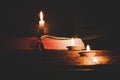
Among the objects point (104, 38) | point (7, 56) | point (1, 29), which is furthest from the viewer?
point (104, 38)

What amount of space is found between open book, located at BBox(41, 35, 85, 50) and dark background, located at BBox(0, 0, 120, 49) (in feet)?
0.34

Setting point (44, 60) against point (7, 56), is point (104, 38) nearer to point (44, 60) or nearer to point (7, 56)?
point (44, 60)

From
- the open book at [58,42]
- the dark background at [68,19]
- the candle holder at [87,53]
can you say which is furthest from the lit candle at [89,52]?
the dark background at [68,19]

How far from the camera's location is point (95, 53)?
9.23ft

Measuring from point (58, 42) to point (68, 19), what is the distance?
1.23 feet

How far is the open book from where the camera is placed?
2859mm

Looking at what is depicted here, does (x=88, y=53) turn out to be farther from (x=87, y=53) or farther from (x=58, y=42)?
(x=58, y=42)

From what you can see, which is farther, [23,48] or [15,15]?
[15,15]

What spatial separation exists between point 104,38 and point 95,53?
431mm

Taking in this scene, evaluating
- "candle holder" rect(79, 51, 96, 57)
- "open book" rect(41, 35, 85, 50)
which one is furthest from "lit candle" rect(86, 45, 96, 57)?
"open book" rect(41, 35, 85, 50)

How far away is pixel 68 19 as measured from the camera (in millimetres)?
3158

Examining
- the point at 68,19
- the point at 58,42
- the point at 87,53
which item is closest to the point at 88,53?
the point at 87,53

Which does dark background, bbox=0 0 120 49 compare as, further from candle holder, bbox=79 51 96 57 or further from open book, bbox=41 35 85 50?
candle holder, bbox=79 51 96 57

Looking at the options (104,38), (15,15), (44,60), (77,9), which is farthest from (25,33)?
(104,38)
